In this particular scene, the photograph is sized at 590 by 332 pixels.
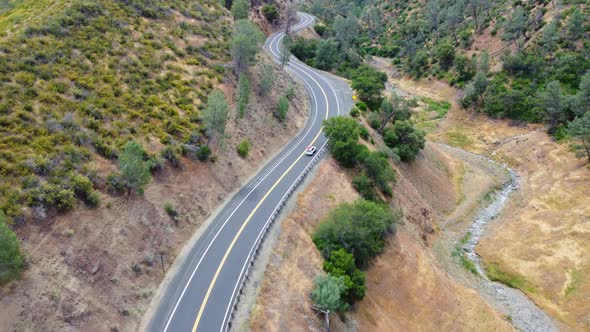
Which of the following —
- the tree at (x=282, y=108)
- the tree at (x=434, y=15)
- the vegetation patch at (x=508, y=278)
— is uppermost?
the tree at (x=434, y=15)

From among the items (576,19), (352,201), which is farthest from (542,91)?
(352,201)

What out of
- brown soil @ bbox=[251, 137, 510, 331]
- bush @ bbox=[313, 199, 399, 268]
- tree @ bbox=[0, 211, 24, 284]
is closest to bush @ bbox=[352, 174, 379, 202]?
brown soil @ bbox=[251, 137, 510, 331]

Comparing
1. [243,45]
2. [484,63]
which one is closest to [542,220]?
[484,63]

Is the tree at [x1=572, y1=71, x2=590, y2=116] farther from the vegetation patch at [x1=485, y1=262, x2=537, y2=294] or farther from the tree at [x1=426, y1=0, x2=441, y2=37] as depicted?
the tree at [x1=426, y1=0, x2=441, y2=37]

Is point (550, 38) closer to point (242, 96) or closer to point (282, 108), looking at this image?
point (282, 108)

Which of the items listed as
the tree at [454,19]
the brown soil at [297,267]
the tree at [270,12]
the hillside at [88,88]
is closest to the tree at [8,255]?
the hillside at [88,88]

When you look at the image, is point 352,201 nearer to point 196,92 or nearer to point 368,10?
point 196,92

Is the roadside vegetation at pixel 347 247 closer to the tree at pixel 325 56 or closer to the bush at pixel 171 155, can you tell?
the bush at pixel 171 155
